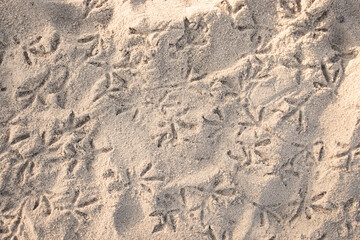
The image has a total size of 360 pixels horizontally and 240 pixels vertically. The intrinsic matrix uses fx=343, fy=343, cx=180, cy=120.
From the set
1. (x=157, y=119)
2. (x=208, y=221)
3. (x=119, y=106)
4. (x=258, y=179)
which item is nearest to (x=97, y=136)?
(x=119, y=106)

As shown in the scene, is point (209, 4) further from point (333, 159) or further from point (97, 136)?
point (333, 159)

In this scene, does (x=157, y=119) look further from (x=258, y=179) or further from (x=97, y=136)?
(x=258, y=179)

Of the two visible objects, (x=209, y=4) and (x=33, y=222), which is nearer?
(x=33, y=222)

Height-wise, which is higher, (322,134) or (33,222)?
(322,134)

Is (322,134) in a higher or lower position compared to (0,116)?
lower

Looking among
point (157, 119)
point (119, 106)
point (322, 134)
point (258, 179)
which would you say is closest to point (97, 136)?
point (119, 106)

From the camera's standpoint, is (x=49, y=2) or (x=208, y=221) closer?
(x=208, y=221)

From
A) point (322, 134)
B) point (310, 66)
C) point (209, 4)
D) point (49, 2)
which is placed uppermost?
point (49, 2)
